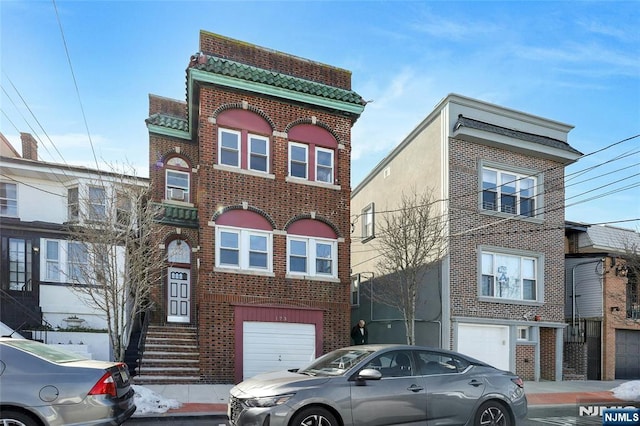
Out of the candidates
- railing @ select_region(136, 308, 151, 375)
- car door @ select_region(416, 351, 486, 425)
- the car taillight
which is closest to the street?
car door @ select_region(416, 351, 486, 425)

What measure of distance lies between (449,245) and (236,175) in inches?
285

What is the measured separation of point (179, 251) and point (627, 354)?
17.3 metres

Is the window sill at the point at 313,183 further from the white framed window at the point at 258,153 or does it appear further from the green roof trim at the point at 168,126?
the green roof trim at the point at 168,126

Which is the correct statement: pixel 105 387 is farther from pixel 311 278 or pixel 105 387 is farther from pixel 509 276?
pixel 509 276

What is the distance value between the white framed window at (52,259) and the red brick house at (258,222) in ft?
12.8

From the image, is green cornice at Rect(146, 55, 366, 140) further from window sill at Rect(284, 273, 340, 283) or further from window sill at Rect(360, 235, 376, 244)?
window sill at Rect(360, 235, 376, 244)

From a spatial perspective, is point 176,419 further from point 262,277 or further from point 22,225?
point 22,225

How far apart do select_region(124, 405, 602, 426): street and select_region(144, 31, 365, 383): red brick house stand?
3.97 meters

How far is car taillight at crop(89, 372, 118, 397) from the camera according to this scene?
5539 millimetres

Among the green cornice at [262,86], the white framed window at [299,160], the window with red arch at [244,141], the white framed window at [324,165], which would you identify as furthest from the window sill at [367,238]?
the window with red arch at [244,141]

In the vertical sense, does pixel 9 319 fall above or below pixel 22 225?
below

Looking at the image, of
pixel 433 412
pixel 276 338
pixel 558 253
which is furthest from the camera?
pixel 558 253

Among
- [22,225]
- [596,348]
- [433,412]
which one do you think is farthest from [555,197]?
[22,225]

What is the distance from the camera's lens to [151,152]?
16203 millimetres
